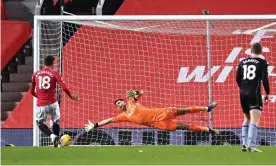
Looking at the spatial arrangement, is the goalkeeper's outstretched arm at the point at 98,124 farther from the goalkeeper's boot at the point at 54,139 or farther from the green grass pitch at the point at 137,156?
the green grass pitch at the point at 137,156

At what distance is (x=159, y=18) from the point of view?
17.0 meters

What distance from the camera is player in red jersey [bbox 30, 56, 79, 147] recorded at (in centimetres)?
1543

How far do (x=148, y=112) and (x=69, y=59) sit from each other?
2.14 meters

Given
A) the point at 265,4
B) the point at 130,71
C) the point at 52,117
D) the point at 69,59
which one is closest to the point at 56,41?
the point at 69,59

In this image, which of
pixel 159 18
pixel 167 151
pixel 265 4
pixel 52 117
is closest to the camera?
pixel 167 151

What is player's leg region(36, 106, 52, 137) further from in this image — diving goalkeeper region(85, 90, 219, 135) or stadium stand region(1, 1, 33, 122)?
stadium stand region(1, 1, 33, 122)

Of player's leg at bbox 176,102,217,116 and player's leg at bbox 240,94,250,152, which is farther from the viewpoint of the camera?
player's leg at bbox 176,102,217,116

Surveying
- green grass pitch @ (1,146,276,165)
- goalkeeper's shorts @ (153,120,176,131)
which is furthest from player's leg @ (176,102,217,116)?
green grass pitch @ (1,146,276,165)

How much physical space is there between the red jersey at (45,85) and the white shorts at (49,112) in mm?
74

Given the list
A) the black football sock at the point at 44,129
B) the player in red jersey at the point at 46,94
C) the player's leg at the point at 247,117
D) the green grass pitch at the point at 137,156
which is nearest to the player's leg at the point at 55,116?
the player in red jersey at the point at 46,94

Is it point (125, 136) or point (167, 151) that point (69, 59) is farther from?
point (167, 151)

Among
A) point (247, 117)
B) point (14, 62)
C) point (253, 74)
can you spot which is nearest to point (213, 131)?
point (247, 117)

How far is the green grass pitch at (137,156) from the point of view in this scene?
1102cm

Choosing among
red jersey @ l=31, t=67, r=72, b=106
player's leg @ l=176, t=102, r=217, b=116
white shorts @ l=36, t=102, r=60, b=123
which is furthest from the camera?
player's leg @ l=176, t=102, r=217, b=116
